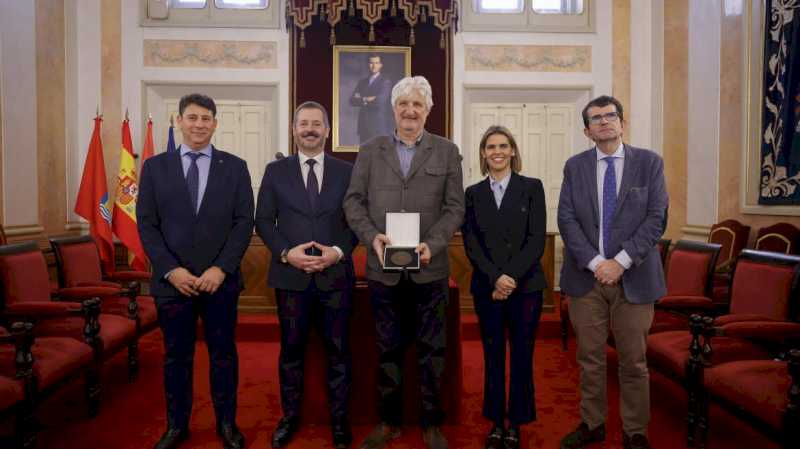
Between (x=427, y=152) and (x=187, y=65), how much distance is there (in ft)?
16.8

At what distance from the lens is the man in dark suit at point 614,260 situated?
7.82 feet

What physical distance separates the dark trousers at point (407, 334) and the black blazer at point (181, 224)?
0.68 meters

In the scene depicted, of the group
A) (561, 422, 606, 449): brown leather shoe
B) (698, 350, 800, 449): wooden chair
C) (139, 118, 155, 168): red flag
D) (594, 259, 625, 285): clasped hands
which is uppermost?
(139, 118, 155, 168): red flag

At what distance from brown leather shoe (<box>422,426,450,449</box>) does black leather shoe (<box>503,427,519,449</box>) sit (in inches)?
10.4

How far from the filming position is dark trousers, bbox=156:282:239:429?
2404 millimetres

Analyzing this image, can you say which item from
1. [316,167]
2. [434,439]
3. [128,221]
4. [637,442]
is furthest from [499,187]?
[128,221]

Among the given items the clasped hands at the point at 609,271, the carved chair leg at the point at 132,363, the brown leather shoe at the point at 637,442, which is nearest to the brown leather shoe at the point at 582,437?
the brown leather shoe at the point at 637,442

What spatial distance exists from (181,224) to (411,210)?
101 cm

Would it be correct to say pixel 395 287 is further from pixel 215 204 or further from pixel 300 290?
pixel 215 204

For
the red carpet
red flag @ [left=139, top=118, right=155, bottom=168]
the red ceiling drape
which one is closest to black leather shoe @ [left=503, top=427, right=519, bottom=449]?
the red carpet

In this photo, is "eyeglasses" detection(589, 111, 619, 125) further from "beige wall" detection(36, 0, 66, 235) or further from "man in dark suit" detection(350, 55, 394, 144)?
"beige wall" detection(36, 0, 66, 235)

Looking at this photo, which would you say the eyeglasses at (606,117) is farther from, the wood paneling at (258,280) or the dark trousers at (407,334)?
the wood paneling at (258,280)

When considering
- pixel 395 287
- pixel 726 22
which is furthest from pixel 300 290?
pixel 726 22

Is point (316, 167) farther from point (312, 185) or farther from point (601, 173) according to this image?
point (601, 173)
